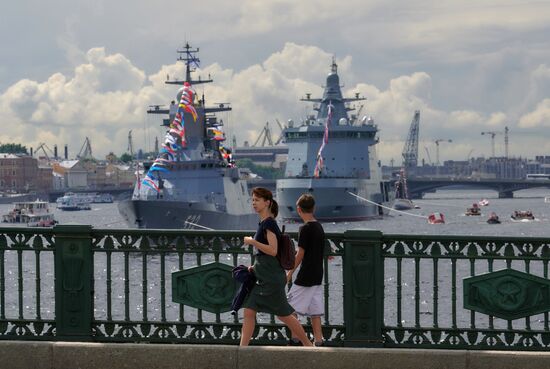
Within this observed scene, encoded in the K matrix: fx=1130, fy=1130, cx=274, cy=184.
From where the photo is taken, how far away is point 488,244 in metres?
11.7

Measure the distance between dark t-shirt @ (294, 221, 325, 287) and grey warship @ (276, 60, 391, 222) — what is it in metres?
113

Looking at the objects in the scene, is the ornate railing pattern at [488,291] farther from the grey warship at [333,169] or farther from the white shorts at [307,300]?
the grey warship at [333,169]

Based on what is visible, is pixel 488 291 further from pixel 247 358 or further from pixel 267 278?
pixel 247 358

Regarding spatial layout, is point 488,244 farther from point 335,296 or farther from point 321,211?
point 321,211

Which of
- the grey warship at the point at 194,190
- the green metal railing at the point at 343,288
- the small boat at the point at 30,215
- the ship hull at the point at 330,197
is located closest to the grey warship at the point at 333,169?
the ship hull at the point at 330,197

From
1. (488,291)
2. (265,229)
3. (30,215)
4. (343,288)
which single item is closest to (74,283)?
(265,229)

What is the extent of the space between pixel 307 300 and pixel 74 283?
Result: 2.52 meters

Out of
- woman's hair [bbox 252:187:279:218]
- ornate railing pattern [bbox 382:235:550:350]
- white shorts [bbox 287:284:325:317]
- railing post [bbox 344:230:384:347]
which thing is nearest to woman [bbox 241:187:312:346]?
woman's hair [bbox 252:187:279:218]

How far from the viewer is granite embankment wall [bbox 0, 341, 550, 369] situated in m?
10.8

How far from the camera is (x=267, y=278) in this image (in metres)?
11.3

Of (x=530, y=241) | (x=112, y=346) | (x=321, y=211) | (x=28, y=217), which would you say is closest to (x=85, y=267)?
(x=112, y=346)

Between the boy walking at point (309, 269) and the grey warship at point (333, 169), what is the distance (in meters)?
113

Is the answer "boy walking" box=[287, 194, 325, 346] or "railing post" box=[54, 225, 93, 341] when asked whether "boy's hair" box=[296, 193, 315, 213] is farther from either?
"railing post" box=[54, 225, 93, 341]

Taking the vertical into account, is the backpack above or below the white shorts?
above
